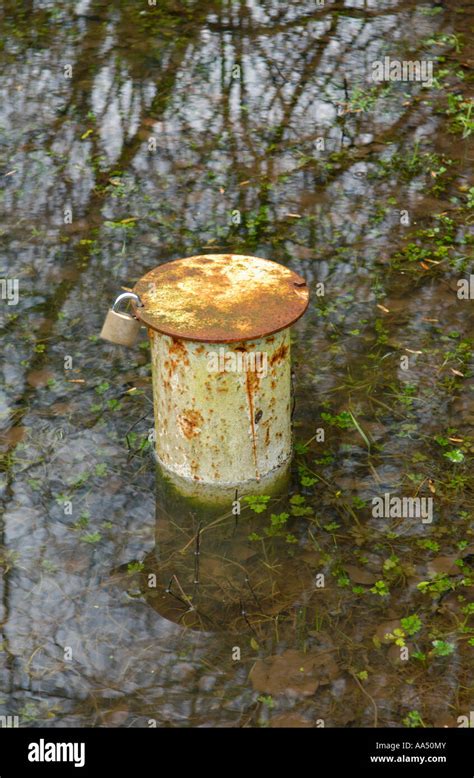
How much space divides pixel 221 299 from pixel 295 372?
1.37m

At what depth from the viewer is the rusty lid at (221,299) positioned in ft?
14.0

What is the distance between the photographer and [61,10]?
10.1 metres

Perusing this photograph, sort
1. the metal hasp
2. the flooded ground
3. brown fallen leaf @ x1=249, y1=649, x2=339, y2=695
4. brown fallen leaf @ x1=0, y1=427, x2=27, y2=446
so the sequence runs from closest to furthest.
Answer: brown fallen leaf @ x1=249, y1=649, x2=339, y2=695 < the flooded ground < the metal hasp < brown fallen leaf @ x1=0, y1=427, x2=27, y2=446

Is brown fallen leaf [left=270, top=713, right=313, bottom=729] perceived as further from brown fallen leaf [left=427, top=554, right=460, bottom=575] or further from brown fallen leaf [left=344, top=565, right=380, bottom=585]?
brown fallen leaf [left=427, top=554, right=460, bottom=575]

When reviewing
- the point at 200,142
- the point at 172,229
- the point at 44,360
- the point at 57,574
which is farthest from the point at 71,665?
the point at 200,142

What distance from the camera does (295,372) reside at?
5.75m

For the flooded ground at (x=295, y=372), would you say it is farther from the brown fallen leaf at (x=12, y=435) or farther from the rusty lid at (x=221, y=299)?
the rusty lid at (x=221, y=299)

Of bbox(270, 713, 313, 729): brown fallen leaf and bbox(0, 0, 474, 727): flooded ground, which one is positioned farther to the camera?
bbox(0, 0, 474, 727): flooded ground

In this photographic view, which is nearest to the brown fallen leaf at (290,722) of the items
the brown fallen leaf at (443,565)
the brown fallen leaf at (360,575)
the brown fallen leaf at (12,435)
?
the brown fallen leaf at (360,575)

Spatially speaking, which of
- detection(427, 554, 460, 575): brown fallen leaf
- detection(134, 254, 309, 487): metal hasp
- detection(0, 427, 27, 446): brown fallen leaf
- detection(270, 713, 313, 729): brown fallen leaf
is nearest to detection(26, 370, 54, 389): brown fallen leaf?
detection(0, 427, 27, 446): brown fallen leaf

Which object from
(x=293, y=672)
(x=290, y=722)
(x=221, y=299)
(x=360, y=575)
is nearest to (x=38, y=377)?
(x=221, y=299)

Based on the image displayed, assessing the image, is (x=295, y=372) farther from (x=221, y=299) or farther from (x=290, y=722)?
(x=290, y=722)

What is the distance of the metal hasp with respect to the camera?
4.30 m

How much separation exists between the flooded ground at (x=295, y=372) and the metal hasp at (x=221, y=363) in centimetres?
29
